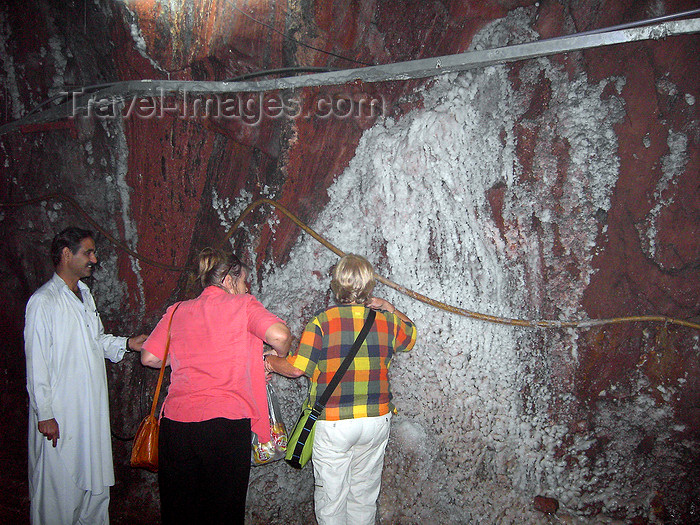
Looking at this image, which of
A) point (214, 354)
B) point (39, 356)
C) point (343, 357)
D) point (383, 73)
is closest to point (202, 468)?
point (214, 354)

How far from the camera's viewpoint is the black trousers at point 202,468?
2.01m

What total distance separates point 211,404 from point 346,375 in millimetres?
577

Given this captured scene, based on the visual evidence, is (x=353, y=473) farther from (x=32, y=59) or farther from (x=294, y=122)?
(x=32, y=59)

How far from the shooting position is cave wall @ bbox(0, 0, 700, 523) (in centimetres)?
242

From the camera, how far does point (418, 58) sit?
9.09ft

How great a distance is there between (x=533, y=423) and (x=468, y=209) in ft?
4.03

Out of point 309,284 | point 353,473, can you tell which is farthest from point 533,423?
point 309,284

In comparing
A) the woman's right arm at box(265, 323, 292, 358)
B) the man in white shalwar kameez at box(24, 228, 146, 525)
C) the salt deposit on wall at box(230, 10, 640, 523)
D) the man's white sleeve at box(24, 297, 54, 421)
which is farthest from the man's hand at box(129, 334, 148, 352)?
the salt deposit on wall at box(230, 10, 640, 523)

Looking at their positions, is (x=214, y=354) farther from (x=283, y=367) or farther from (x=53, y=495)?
(x=53, y=495)

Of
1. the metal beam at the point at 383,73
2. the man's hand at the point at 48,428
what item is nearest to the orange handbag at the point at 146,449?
the man's hand at the point at 48,428

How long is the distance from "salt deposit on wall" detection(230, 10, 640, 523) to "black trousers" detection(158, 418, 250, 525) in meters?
1.10

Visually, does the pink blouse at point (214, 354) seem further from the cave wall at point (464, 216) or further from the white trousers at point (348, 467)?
the cave wall at point (464, 216)

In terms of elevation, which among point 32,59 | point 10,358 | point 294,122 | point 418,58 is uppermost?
point 32,59

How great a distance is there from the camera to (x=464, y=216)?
8.98ft
